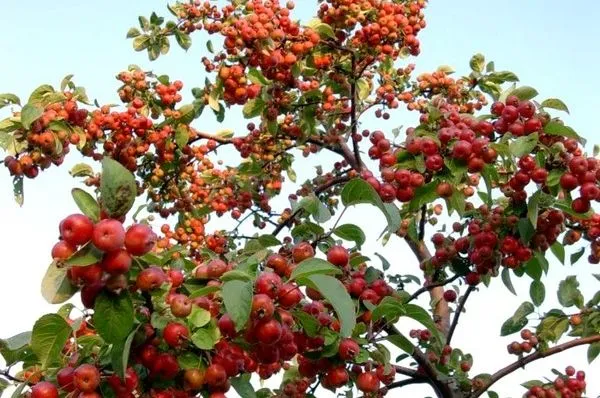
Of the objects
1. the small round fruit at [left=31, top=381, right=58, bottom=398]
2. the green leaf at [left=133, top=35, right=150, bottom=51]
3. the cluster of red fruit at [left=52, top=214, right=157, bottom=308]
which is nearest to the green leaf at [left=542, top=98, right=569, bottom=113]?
the cluster of red fruit at [left=52, top=214, right=157, bottom=308]

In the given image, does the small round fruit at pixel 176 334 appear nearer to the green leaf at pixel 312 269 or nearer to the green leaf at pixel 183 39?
the green leaf at pixel 312 269

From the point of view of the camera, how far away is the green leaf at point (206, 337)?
2.96 meters

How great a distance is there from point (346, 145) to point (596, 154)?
2794mm

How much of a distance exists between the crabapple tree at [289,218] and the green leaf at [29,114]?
0.04 ft

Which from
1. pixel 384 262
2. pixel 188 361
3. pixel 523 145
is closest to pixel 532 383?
pixel 384 262

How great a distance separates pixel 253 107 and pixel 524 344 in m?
2.88

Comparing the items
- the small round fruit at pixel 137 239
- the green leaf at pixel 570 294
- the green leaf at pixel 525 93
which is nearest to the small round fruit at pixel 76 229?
the small round fruit at pixel 137 239

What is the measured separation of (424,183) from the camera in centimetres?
456

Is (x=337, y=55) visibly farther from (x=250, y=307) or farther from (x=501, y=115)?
(x=250, y=307)

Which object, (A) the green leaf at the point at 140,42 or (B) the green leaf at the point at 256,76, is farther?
(A) the green leaf at the point at 140,42

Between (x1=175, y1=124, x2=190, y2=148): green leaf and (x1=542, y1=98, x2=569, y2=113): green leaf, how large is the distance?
318cm

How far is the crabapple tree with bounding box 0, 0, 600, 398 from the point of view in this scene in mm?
2945

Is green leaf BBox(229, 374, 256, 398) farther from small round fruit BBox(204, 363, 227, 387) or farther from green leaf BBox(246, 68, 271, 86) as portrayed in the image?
green leaf BBox(246, 68, 271, 86)

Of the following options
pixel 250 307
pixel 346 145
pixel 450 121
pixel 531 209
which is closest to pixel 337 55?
pixel 346 145
